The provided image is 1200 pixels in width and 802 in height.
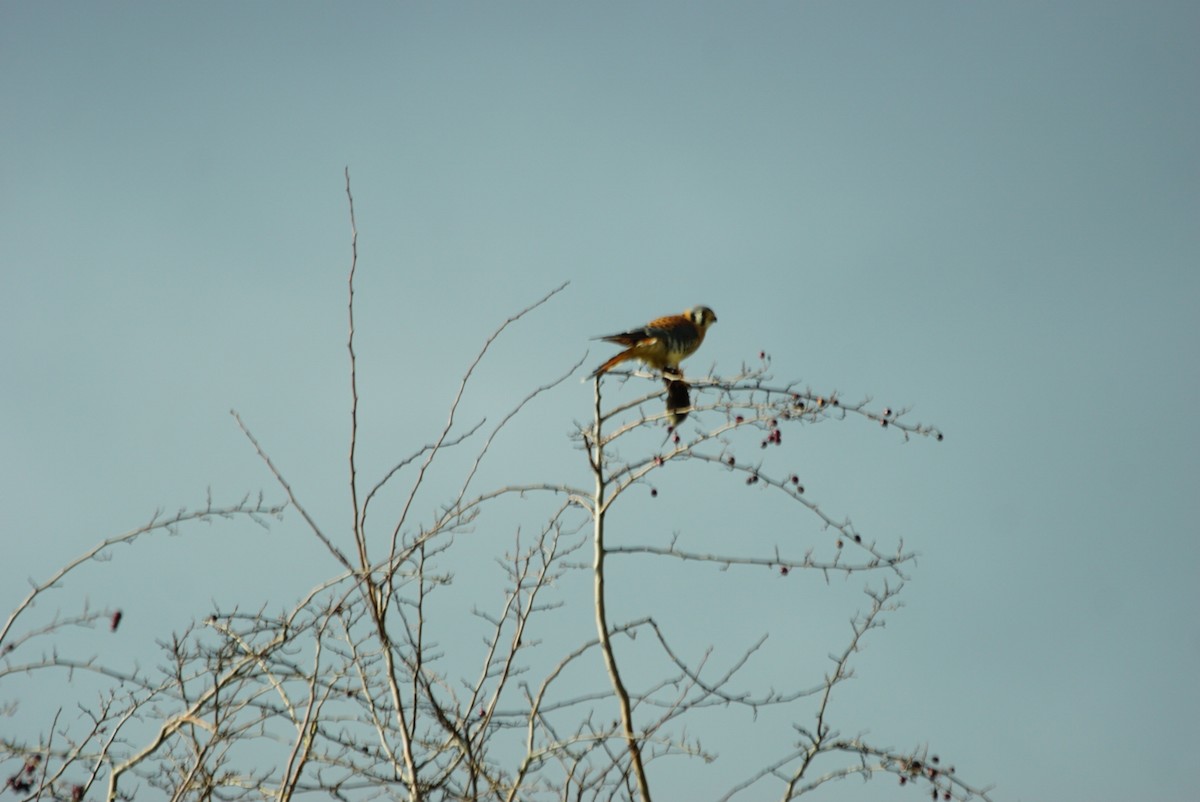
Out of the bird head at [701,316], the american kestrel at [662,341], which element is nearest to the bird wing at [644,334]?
the american kestrel at [662,341]

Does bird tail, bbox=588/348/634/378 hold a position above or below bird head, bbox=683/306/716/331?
below

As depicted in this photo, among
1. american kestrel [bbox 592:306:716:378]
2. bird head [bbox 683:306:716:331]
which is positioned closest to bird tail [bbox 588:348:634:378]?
american kestrel [bbox 592:306:716:378]

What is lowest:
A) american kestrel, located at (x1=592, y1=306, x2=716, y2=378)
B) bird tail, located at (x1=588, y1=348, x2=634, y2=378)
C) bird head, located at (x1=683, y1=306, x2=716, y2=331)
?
bird tail, located at (x1=588, y1=348, x2=634, y2=378)

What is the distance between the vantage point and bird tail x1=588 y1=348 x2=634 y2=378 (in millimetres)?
5421

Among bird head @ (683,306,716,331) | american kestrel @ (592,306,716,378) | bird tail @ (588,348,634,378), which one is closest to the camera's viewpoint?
bird tail @ (588,348,634,378)

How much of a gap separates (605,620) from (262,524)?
129 centimetres

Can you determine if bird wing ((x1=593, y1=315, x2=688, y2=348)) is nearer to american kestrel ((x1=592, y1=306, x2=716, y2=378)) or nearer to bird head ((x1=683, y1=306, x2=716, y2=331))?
american kestrel ((x1=592, y1=306, x2=716, y2=378))

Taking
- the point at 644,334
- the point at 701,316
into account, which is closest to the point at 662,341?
the point at 644,334

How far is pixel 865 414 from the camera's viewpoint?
443 cm

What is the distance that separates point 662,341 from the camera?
6.10m

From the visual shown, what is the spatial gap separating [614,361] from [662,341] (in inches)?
23.3

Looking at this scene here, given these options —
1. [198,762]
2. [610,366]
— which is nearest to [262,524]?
[198,762]

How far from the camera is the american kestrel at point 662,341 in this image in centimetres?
577

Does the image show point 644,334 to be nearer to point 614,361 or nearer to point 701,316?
point 614,361
